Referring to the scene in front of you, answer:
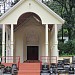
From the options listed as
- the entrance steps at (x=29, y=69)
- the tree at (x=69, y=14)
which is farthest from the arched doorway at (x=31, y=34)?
the tree at (x=69, y=14)

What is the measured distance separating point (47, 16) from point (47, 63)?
5290 mm

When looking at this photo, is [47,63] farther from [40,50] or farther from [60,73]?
[40,50]

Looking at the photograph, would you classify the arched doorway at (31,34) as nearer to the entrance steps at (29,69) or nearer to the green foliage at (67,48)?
the entrance steps at (29,69)

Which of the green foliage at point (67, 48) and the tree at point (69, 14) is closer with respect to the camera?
the green foliage at point (67, 48)

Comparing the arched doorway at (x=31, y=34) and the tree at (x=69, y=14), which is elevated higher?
the tree at (x=69, y=14)

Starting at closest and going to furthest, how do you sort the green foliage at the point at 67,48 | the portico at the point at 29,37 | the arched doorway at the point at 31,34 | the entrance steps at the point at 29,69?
the entrance steps at the point at 29,69, the portico at the point at 29,37, the arched doorway at the point at 31,34, the green foliage at the point at 67,48

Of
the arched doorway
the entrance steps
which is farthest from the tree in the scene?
the entrance steps

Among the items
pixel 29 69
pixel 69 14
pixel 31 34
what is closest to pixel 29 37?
pixel 31 34

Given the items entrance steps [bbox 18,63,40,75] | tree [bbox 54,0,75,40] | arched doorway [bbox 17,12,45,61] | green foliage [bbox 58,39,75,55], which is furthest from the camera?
tree [bbox 54,0,75,40]

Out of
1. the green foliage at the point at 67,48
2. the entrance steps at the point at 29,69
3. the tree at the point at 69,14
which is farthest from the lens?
the tree at the point at 69,14

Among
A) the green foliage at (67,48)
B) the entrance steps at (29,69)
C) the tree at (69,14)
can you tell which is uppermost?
the tree at (69,14)

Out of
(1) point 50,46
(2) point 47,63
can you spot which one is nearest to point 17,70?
(2) point 47,63

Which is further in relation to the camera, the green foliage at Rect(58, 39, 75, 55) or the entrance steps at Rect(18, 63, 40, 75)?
the green foliage at Rect(58, 39, 75, 55)

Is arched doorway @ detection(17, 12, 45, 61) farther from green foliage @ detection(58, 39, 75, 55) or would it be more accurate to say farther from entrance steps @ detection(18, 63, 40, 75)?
green foliage @ detection(58, 39, 75, 55)
